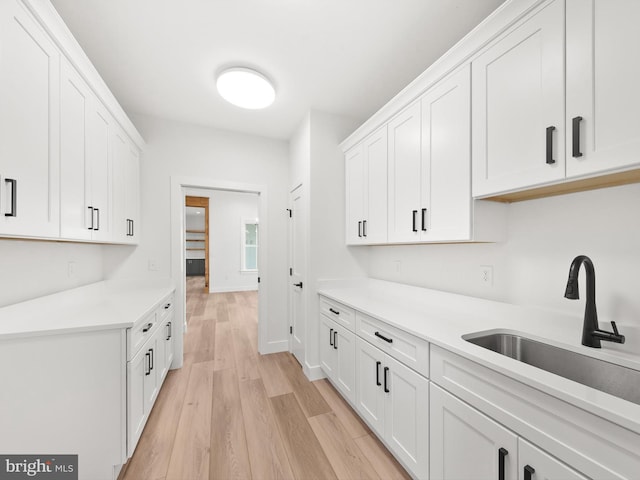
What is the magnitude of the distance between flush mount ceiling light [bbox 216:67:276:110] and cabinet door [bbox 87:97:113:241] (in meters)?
0.91

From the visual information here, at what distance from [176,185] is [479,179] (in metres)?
2.92

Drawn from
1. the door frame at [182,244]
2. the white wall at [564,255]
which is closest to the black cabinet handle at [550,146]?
the white wall at [564,255]

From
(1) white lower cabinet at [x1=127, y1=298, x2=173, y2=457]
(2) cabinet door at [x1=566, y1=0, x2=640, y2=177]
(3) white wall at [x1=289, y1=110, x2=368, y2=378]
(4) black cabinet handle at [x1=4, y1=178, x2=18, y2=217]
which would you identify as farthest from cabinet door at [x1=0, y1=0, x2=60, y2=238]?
(2) cabinet door at [x1=566, y1=0, x2=640, y2=177]

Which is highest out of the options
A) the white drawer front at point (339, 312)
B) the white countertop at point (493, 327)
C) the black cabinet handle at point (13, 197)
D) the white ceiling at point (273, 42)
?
the white ceiling at point (273, 42)

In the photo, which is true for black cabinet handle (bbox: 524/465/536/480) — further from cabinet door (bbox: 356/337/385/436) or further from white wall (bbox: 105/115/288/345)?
white wall (bbox: 105/115/288/345)

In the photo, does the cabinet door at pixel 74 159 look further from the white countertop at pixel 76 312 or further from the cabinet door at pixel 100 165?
the white countertop at pixel 76 312

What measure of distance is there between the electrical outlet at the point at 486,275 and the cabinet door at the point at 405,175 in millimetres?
458

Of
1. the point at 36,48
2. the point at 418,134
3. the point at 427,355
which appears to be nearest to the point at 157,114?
the point at 36,48

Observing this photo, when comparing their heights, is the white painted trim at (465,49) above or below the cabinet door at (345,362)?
above

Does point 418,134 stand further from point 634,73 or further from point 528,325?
point 528,325

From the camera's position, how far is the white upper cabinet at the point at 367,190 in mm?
A: 2252

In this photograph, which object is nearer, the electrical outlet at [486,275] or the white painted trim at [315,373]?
the electrical outlet at [486,275]

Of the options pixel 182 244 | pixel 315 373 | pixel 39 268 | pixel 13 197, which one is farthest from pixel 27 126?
pixel 315 373

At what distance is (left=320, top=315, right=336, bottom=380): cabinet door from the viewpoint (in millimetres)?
2400
